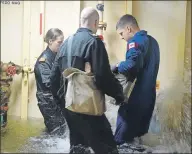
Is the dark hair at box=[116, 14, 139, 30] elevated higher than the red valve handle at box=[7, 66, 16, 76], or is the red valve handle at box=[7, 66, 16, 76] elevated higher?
the dark hair at box=[116, 14, 139, 30]

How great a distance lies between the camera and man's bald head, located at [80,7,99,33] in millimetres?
1184

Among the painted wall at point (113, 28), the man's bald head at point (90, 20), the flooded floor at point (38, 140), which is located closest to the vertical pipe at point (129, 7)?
the painted wall at point (113, 28)

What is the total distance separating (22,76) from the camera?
4.34 ft

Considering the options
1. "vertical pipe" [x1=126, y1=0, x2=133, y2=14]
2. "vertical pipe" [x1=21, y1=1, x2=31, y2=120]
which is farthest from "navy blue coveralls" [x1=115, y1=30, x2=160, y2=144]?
"vertical pipe" [x1=21, y1=1, x2=31, y2=120]

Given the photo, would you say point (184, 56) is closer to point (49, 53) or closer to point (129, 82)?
point (129, 82)

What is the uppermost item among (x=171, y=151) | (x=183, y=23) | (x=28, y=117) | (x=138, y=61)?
(x=183, y=23)

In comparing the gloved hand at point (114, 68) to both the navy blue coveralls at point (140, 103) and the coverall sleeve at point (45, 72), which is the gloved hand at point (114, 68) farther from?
the coverall sleeve at point (45, 72)

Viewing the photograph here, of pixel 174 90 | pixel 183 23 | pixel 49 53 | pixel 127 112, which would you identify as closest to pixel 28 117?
pixel 49 53

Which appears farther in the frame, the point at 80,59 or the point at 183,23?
the point at 183,23

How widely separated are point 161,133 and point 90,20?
1.78 ft

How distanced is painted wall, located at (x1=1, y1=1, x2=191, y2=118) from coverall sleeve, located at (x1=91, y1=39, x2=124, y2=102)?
0.09 m

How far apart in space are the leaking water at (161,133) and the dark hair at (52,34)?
1.17ft

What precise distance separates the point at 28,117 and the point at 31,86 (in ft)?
0.44

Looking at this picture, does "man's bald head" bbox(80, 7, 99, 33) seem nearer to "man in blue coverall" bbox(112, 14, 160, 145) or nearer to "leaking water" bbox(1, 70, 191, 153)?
"man in blue coverall" bbox(112, 14, 160, 145)
